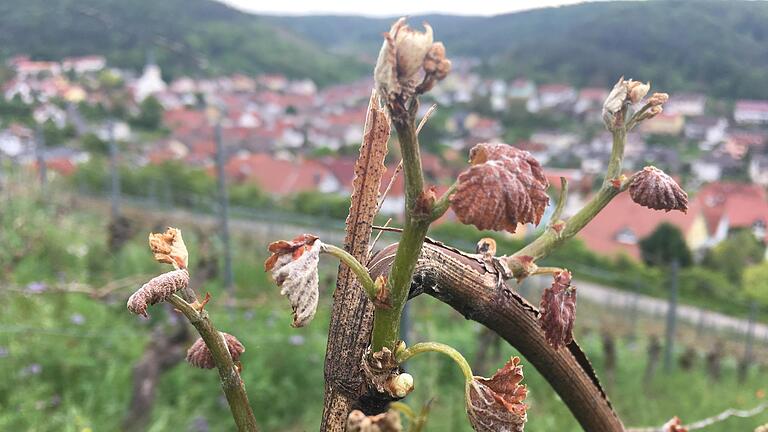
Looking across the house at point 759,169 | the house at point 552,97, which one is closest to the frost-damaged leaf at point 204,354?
the house at point 759,169

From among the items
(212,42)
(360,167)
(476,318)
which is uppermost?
(212,42)

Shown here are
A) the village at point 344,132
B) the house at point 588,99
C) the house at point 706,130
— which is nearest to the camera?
the village at point 344,132

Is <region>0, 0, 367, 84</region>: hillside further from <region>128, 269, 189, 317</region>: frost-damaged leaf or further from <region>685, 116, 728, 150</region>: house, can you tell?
<region>685, 116, 728, 150</region>: house

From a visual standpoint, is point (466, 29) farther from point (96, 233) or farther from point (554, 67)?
point (96, 233)

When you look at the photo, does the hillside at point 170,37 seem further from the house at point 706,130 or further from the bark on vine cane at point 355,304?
the house at point 706,130

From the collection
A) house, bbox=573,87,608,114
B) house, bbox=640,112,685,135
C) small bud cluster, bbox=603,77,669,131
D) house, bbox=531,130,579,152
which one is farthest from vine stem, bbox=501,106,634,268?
house, bbox=573,87,608,114

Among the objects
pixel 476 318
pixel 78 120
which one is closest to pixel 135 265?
pixel 476 318
